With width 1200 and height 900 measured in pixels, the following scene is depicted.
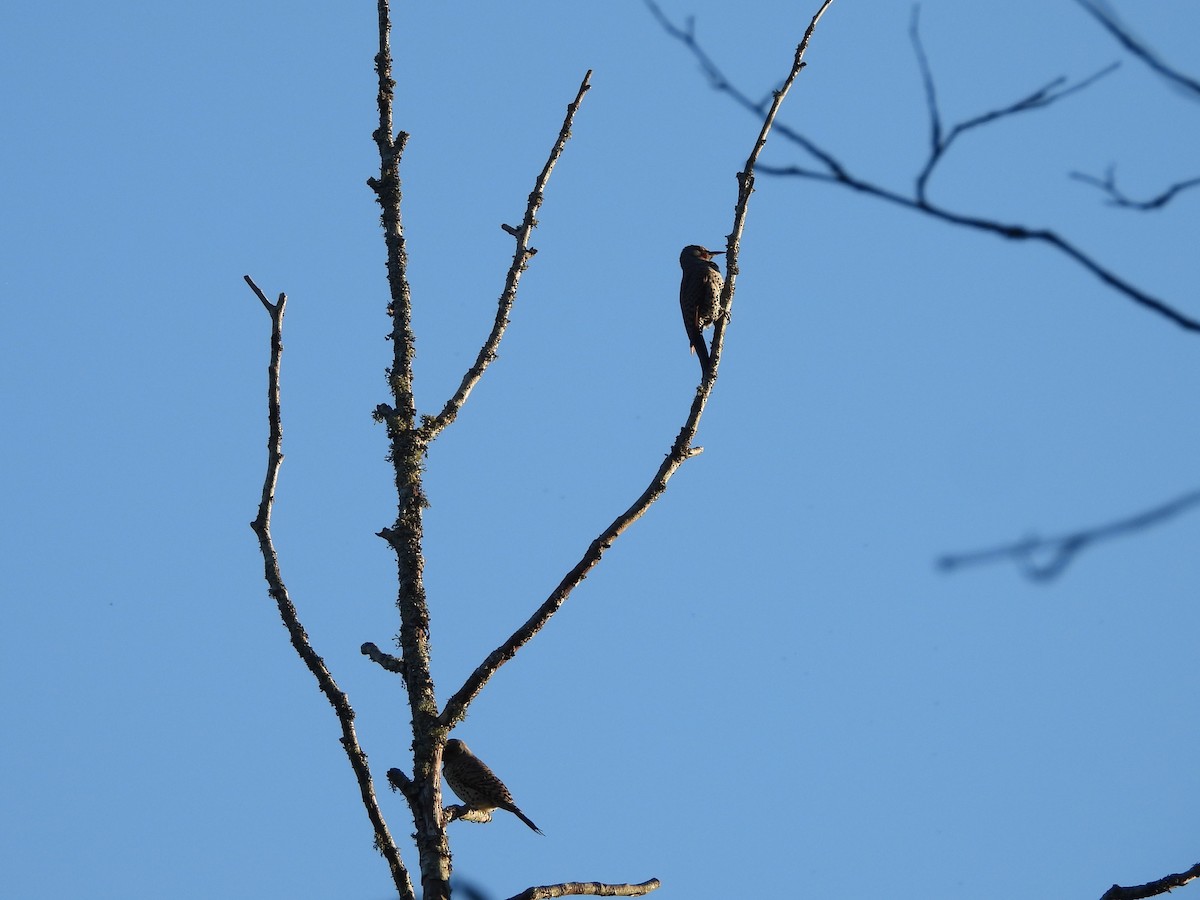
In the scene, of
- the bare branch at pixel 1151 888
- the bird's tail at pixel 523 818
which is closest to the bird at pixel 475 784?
the bird's tail at pixel 523 818

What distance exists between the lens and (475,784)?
7719mm

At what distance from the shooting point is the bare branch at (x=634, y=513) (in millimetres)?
4348

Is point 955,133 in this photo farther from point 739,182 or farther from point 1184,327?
point 739,182

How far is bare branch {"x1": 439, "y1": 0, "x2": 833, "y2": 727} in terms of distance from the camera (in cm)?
435

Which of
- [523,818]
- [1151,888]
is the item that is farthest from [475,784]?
[1151,888]

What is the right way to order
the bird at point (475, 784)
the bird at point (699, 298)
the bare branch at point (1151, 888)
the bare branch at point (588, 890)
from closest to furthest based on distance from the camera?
the bare branch at point (1151, 888) → the bare branch at point (588, 890) → the bird at point (475, 784) → the bird at point (699, 298)

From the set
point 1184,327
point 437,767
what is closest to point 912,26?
point 1184,327

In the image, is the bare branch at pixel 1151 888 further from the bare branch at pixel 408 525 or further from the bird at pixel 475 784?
the bird at pixel 475 784

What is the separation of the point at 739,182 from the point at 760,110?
9.04ft

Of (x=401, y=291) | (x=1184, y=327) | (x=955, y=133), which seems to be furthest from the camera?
(x=401, y=291)

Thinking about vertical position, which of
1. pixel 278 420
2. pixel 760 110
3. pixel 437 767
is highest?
pixel 278 420

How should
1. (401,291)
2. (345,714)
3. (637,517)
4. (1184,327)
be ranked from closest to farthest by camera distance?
(1184,327) < (345,714) < (637,517) < (401,291)

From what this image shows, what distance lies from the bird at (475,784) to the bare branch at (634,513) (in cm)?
330

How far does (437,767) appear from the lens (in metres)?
4.39
